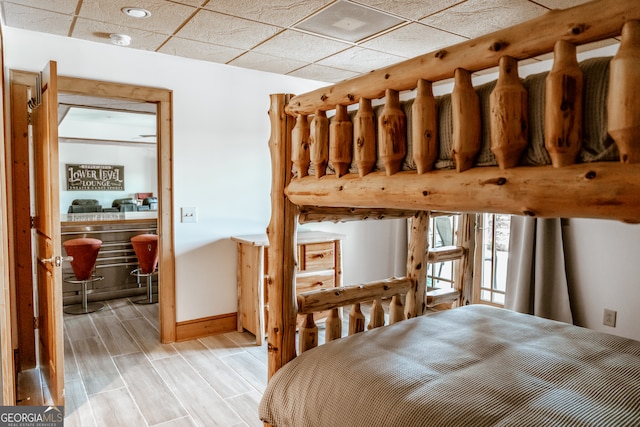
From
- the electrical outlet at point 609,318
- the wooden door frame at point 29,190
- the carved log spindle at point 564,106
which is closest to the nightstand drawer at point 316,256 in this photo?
the wooden door frame at point 29,190

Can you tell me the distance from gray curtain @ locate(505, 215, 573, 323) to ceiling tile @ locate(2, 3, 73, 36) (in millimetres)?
3599

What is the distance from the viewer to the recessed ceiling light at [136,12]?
250 cm

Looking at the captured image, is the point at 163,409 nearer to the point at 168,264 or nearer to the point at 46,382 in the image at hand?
the point at 46,382

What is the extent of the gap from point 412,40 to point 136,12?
71.2 inches

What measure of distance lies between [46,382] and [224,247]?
1.58 m

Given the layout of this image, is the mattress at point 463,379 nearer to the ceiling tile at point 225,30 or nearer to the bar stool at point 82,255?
the ceiling tile at point 225,30

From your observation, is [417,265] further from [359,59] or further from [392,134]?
[359,59]

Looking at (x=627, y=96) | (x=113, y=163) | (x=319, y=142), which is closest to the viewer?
(x=627, y=96)

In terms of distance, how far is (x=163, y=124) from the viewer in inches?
135

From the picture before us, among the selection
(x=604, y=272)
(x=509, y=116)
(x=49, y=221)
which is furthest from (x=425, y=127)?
(x=604, y=272)

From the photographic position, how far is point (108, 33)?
2.91 meters

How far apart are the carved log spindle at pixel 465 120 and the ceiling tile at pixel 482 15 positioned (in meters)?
1.49

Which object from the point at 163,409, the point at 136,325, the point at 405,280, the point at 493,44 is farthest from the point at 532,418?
the point at 136,325

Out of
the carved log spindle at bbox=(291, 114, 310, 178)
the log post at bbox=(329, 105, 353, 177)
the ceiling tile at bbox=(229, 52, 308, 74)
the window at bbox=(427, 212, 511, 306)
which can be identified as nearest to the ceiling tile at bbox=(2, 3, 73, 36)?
the ceiling tile at bbox=(229, 52, 308, 74)
